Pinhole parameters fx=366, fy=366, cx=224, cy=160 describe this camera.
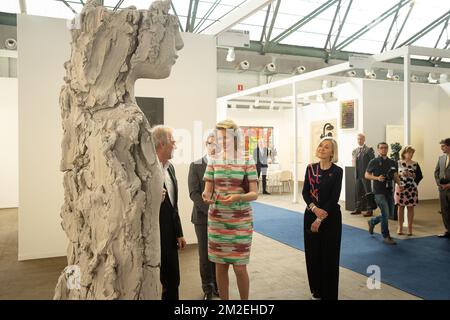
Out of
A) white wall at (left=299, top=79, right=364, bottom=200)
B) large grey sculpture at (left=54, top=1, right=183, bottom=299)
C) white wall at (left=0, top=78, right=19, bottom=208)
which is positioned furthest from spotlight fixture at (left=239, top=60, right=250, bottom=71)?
large grey sculpture at (left=54, top=1, right=183, bottom=299)

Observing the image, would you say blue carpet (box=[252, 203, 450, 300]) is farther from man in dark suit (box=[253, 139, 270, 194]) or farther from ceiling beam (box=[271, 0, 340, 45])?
ceiling beam (box=[271, 0, 340, 45])

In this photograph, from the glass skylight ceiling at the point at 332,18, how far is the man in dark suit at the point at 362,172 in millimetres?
4013

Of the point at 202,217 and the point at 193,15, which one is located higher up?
the point at 193,15

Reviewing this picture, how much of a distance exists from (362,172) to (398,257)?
9.71ft

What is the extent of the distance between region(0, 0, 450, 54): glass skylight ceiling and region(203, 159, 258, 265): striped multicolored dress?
6574 mm

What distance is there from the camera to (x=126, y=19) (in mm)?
1637

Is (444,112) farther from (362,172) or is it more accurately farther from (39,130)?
(39,130)

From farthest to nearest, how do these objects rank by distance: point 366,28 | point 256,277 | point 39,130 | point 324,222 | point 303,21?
point 366,28 → point 303,21 → point 39,130 → point 256,277 → point 324,222

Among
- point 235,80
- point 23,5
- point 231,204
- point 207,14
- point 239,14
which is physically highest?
point 207,14

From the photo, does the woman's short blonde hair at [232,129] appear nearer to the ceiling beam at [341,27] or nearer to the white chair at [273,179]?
the white chair at [273,179]

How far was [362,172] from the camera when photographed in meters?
7.01

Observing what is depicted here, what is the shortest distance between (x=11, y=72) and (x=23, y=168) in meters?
6.96

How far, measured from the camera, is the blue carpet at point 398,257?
3391mm

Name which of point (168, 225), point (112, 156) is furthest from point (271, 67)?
point (112, 156)
